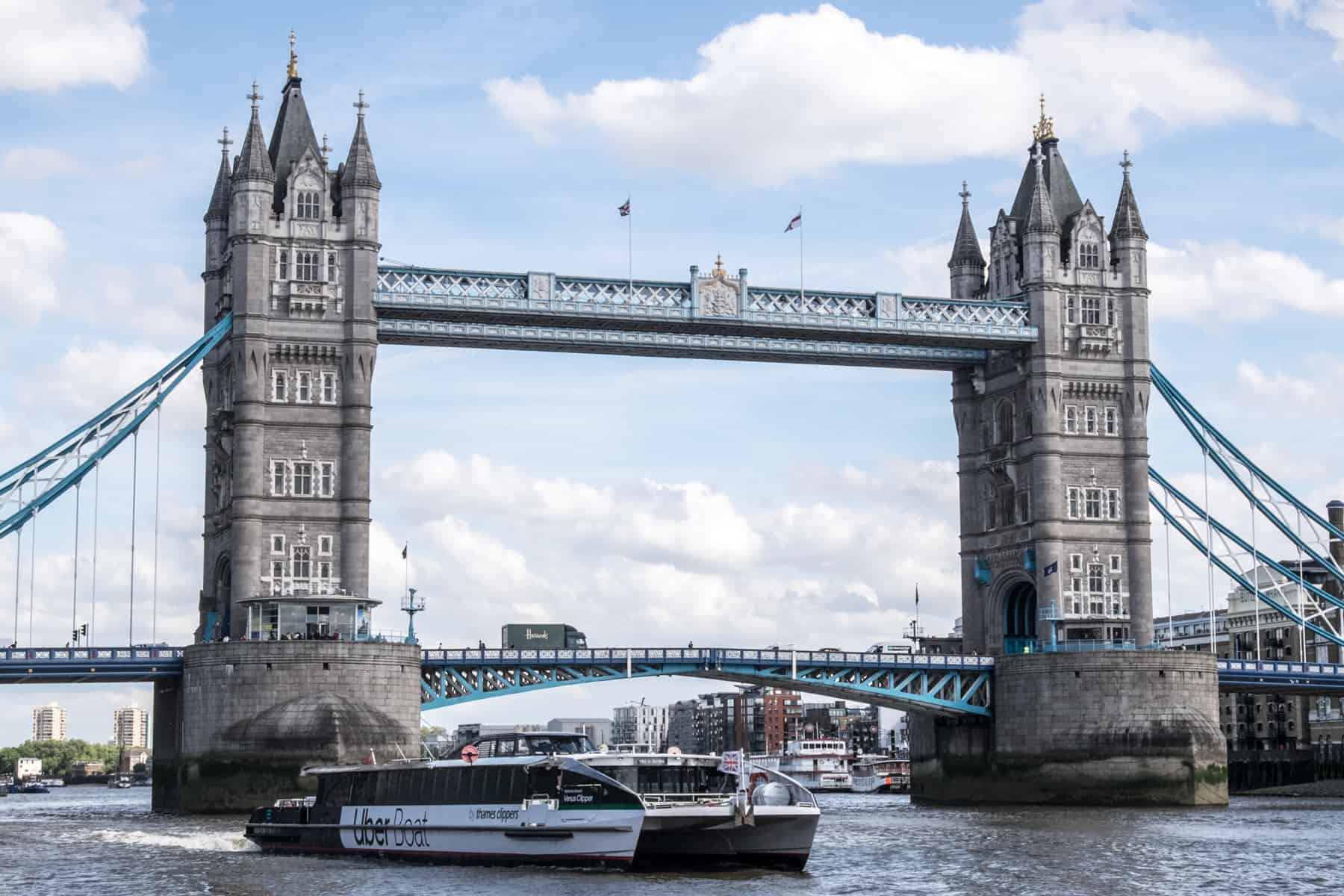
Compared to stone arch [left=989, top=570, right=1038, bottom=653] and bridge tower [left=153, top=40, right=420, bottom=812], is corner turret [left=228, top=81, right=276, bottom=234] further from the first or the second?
stone arch [left=989, top=570, right=1038, bottom=653]

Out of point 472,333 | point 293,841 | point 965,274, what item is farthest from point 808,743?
point 293,841

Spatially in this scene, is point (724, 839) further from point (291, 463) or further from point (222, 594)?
point (222, 594)

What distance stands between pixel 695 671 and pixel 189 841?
34.4 metres

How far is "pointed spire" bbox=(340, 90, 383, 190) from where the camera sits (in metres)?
103

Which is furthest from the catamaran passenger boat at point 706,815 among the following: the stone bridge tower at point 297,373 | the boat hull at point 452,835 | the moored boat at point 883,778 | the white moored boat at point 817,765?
the white moored boat at point 817,765

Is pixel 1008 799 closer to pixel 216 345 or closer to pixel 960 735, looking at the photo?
pixel 960 735

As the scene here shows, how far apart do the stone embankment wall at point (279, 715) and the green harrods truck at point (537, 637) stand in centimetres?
1043

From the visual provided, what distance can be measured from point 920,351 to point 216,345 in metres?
37.3

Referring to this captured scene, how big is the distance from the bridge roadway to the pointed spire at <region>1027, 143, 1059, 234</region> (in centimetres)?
2358

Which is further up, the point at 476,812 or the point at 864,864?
the point at 476,812

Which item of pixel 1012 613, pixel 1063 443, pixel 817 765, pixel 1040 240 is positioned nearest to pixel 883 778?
pixel 817 765

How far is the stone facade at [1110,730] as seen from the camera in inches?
4099

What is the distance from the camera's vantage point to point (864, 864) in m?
69.1

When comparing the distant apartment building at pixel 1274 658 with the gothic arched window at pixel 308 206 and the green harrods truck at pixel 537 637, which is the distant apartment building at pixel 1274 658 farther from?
the gothic arched window at pixel 308 206
